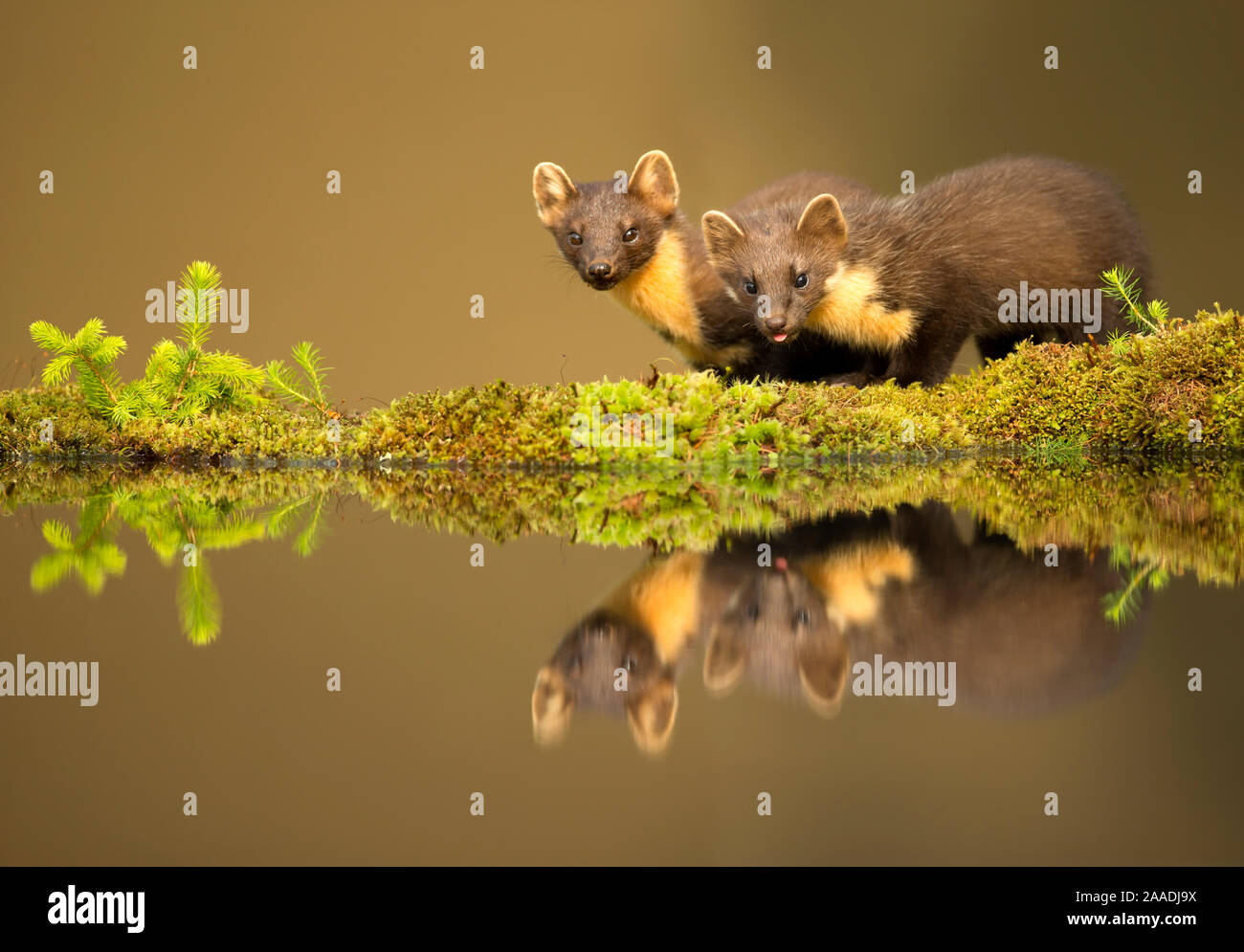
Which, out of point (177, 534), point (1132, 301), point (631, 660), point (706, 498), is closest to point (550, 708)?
point (631, 660)

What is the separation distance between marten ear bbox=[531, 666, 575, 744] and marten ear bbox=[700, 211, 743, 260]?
12.7ft

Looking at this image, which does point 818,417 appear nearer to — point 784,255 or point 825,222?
point 784,255

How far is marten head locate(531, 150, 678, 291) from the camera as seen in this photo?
231 inches

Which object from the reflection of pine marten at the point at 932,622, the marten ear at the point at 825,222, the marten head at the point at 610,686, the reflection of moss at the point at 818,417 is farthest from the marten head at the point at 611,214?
the marten head at the point at 610,686

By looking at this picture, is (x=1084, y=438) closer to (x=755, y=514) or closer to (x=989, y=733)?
(x=755, y=514)

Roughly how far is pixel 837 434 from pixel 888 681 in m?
3.20

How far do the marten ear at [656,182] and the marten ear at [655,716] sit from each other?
14.5 ft

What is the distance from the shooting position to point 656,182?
598cm

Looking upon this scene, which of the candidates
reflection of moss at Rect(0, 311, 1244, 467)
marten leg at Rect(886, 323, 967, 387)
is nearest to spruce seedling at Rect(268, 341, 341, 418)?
reflection of moss at Rect(0, 311, 1244, 467)

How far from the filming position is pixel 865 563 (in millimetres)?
2639

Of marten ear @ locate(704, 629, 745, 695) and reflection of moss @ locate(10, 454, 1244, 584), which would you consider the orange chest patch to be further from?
marten ear @ locate(704, 629, 745, 695)

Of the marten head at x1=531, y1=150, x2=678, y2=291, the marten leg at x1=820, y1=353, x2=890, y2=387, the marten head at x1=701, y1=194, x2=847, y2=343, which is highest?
the marten head at x1=531, y1=150, x2=678, y2=291

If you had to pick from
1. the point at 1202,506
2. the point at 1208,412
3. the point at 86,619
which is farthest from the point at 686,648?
the point at 1208,412

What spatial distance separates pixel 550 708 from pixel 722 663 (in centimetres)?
32
